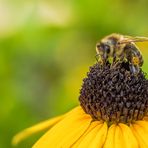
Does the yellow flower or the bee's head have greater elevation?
the bee's head

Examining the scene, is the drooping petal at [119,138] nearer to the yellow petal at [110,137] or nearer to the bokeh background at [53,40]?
the yellow petal at [110,137]

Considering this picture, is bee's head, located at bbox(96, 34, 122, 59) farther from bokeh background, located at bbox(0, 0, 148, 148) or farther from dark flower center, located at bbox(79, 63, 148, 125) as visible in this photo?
bokeh background, located at bbox(0, 0, 148, 148)

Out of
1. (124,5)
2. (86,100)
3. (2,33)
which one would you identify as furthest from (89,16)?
(86,100)

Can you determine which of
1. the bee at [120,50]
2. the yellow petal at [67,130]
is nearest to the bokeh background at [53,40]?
the yellow petal at [67,130]

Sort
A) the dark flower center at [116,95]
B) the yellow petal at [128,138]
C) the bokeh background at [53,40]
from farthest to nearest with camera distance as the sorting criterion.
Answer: the bokeh background at [53,40]
the dark flower center at [116,95]
the yellow petal at [128,138]

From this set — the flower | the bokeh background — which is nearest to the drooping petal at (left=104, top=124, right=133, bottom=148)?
the flower

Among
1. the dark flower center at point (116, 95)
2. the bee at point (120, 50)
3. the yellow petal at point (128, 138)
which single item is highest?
the bee at point (120, 50)
